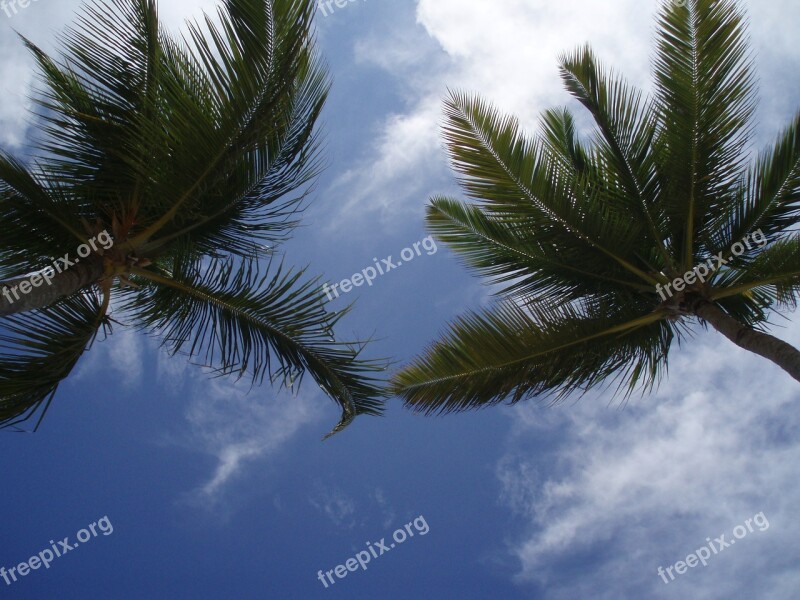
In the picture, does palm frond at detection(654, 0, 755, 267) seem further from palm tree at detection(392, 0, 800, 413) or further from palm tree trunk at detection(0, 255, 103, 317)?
palm tree trunk at detection(0, 255, 103, 317)

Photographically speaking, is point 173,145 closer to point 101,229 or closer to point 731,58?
point 101,229

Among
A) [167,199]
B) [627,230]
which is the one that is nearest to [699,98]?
[627,230]

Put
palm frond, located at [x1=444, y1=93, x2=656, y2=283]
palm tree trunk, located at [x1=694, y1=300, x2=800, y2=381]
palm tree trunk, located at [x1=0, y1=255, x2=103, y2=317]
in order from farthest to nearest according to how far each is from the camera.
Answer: palm frond, located at [x1=444, y1=93, x2=656, y2=283], palm tree trunk, located at [x1=694, y1=300, x2=800, y2=381], palm tree trunk, located at [x1=0, y1=255, x2=103, y2=317]

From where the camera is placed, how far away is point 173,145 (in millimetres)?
6250

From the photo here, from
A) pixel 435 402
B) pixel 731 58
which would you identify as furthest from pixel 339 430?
pixel 731 58

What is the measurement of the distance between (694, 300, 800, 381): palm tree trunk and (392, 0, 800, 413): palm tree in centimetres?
2

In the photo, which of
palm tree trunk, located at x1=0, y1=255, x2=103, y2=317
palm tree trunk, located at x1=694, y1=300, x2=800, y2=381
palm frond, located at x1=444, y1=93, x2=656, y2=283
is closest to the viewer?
palm tree trunk, located at x1=0, y1=255, x2=103, y2=317

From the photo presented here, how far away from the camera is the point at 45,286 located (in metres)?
5.84

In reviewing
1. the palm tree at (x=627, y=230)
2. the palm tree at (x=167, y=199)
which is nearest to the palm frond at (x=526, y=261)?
the palm tree at (x=627, y=230)

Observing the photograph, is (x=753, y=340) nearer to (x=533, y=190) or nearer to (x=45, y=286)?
(x=533, y=190)

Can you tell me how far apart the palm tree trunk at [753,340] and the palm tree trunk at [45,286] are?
6.21 m

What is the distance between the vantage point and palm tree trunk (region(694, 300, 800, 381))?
6.23 meters

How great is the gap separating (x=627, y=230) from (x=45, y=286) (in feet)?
18.7

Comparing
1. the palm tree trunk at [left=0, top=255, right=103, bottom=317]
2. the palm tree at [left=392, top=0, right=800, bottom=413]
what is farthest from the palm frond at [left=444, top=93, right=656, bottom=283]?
the palm tree trunk at [left=0, top=255, right=103, bottom=317]
